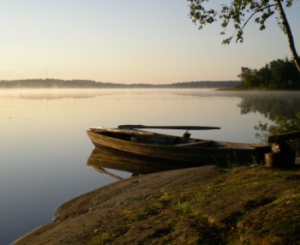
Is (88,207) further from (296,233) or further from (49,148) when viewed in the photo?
(49,148)

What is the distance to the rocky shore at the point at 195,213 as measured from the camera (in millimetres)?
4957

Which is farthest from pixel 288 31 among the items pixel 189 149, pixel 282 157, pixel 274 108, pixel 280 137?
pixel 274 108

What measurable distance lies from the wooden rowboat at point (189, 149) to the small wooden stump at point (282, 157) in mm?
1610

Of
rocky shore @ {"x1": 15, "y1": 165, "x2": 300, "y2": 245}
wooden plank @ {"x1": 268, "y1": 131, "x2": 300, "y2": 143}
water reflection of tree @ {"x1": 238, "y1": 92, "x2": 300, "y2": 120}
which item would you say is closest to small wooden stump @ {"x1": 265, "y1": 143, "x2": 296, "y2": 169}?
rocky shore @ {"x1": 15, "y1": 165, "x2": 300, "y2": 245}

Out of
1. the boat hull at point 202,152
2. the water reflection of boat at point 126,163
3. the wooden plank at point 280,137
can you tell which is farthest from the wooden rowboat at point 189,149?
the wooden plank at point 280,137

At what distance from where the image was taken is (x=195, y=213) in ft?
20.1

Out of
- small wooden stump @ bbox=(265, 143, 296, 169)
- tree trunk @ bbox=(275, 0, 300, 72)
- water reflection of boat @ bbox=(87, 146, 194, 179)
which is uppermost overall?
tree trunk @ bbox=(275, 0, 300, 72)

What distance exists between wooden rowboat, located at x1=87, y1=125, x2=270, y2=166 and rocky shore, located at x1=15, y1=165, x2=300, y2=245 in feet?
10.4

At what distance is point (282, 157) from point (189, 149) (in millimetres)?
6071

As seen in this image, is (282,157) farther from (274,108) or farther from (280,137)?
(274,108)

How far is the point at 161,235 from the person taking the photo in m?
5.50

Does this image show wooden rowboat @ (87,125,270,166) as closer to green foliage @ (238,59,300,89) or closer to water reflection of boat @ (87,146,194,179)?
water reflection of boat @ (87,146,194,179)

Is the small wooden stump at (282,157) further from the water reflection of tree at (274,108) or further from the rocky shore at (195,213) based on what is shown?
the water reflection of tree at (274,108)

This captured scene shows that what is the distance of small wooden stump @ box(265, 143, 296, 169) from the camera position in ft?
29.4
